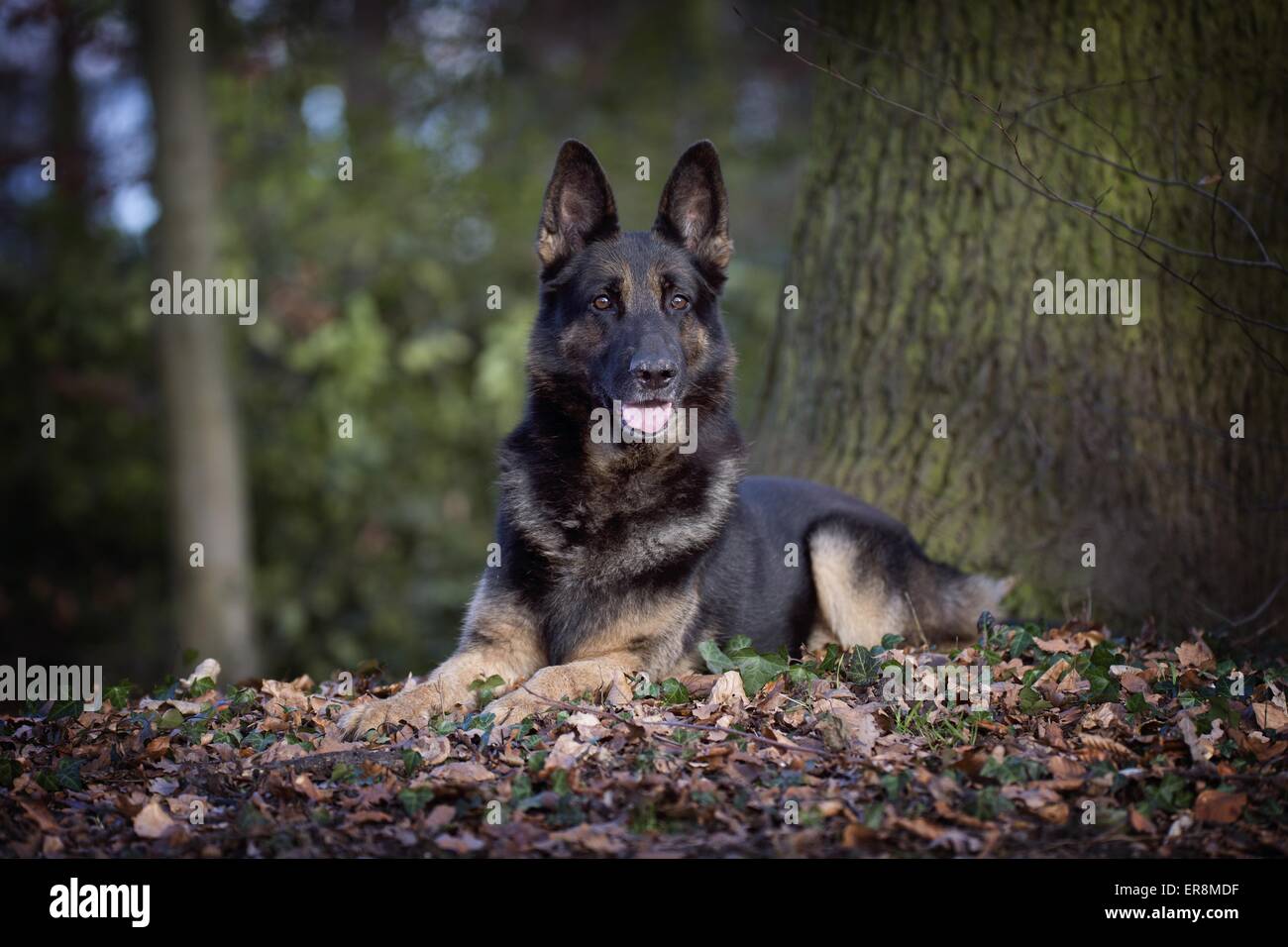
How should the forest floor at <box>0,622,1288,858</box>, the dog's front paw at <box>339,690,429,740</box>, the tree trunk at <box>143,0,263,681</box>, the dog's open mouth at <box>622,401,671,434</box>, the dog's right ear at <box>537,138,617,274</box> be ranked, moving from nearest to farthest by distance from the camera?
the forest floor at <box>0,622,1288,858</box>
the dog's front paw at <box>339,690,429,740</box>
the dog's open mouth at <box>622,401,671,434</box>
the dog's right ear at <box>537,138,617,274</box>
the tree trunk at <box>143,0,263,681</box>

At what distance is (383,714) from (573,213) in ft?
8.74

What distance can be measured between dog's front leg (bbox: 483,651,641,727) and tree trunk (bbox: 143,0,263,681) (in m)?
7.51

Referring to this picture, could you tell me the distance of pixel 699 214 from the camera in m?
6.26

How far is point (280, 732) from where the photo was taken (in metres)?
5.41

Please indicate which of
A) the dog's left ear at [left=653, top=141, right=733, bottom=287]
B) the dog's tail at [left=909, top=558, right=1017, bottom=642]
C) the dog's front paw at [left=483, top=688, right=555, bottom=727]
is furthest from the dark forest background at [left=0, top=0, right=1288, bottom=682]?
the dog's front paw at [left=483, top=688, right=555, bottom=727]

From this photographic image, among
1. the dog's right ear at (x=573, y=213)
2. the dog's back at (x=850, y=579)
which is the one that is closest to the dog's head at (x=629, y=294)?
the dog's right ear at (x=573, y=213)

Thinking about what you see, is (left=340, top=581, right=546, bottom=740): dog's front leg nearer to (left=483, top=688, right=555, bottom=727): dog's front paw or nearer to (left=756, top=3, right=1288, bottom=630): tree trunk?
(left=483, top=688, right=555, bottom=727): dog's front paw

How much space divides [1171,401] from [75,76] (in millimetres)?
15028

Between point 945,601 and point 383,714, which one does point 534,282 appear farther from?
point 383,714

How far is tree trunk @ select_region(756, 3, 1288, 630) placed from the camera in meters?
6.93

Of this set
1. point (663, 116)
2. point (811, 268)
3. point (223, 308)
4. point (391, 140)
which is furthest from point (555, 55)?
point (811, 268)

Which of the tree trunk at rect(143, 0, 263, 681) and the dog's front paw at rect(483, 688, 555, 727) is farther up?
the tree trunk at rect(143, 0, 263, 681)

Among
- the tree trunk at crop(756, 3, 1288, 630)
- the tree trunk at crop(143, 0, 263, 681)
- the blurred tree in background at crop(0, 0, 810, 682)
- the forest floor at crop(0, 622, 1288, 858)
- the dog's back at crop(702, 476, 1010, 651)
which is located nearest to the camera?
the forest floor at crop(0, 622, 1288, 858)

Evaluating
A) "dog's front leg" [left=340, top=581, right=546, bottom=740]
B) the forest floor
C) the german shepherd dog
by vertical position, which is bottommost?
the forest floor
